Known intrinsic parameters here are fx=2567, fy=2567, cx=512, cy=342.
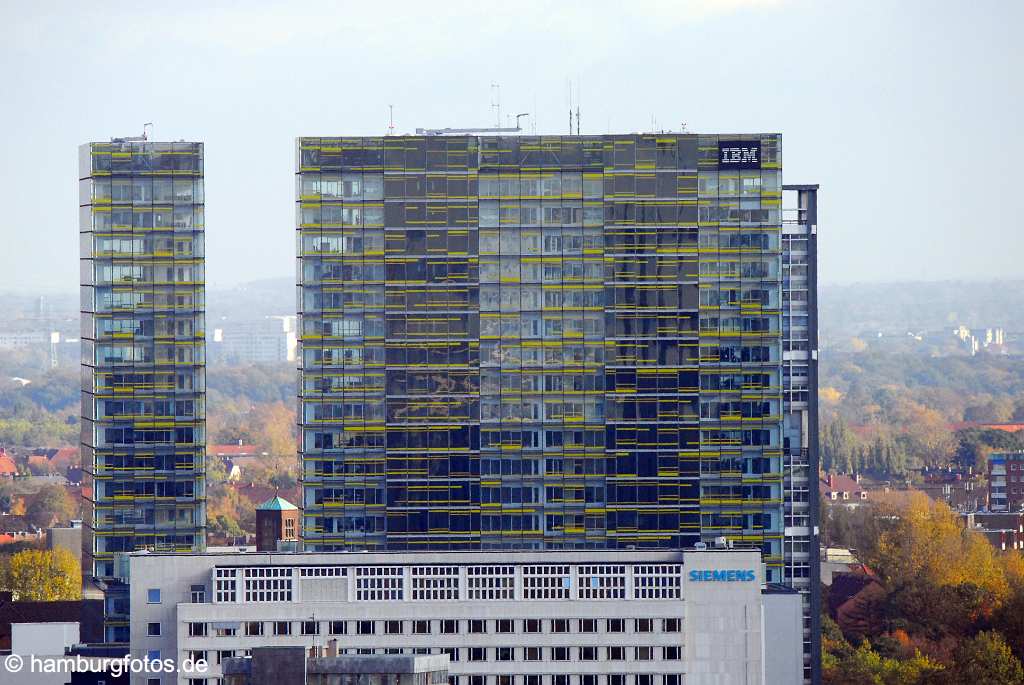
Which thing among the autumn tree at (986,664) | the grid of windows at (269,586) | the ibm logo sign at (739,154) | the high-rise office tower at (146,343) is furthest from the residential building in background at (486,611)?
the ibm logo sign at (739,154)

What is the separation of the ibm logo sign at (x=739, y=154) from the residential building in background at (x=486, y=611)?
28.7m

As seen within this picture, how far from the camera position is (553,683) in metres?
118

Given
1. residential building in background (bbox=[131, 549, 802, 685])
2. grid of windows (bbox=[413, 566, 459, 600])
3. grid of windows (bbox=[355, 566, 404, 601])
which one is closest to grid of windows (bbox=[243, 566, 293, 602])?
residential building in background (bbox=[131, 549, 802, 685])

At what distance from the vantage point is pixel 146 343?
141 meters

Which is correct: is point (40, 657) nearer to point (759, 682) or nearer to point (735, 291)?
point (759, 682)

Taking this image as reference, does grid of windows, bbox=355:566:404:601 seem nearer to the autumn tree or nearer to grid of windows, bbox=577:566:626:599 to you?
grid of windows, bbox=577:566:626:599

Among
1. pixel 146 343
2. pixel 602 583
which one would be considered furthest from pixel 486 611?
pixel 146 343

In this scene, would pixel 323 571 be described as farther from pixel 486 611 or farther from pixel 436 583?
pixel 486 611

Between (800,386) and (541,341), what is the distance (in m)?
19.8

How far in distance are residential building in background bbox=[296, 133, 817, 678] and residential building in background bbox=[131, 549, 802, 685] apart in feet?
57.2

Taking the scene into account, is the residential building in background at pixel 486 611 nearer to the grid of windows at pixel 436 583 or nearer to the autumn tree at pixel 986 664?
the grid of windows at pixel 436 583

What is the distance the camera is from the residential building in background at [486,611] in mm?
117750

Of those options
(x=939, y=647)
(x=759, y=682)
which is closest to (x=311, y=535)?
(x=759, y=682)

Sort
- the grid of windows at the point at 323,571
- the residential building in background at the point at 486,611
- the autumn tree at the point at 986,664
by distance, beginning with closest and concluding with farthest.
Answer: the residential building in background at the point at 486,611 < the grid of windows at the point at 323,571 < the autumn tree at the point at 986,664
